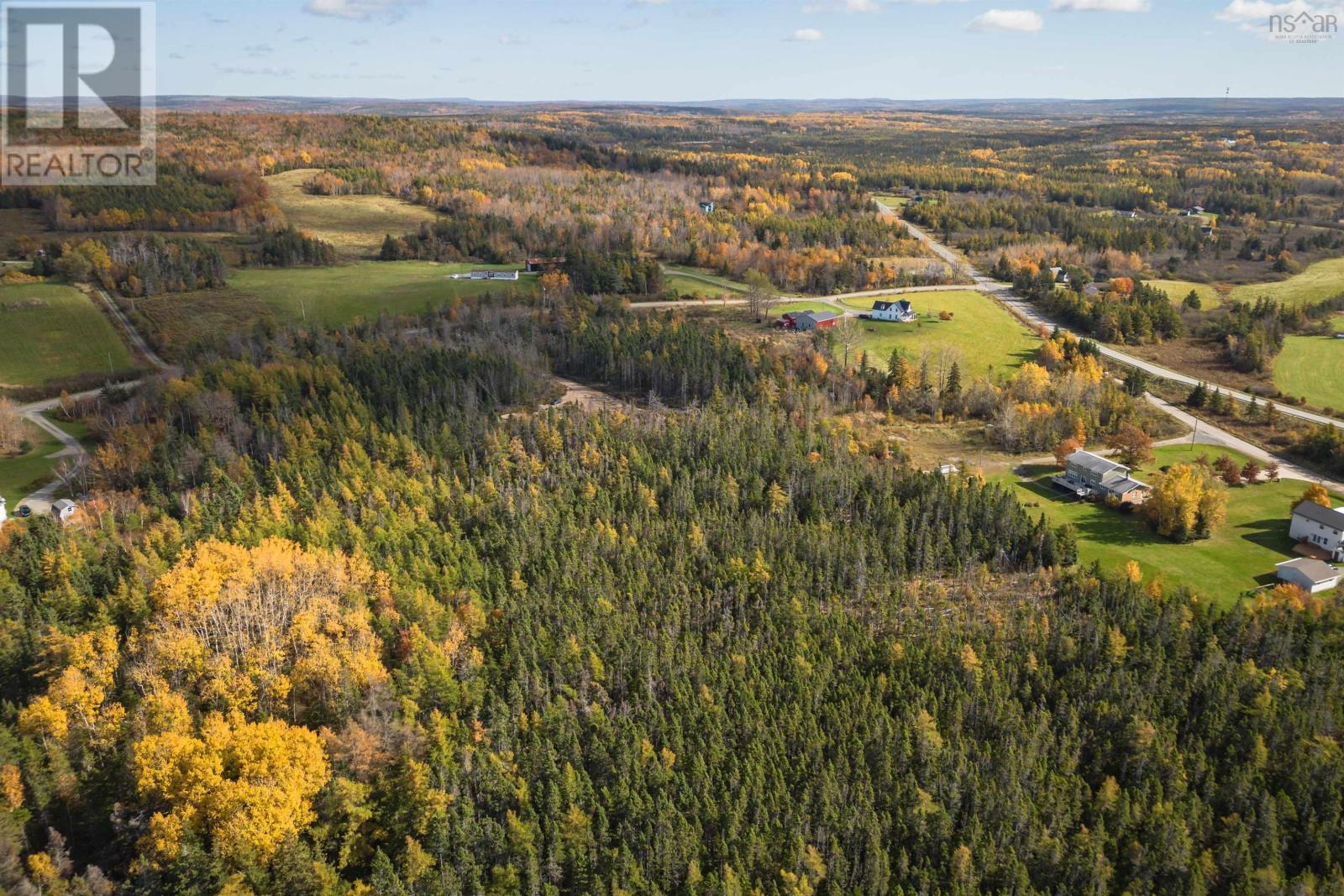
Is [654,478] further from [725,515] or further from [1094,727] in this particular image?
[1094,727]

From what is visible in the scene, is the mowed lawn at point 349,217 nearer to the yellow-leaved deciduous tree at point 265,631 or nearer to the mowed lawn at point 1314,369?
the yellow-leaved deciduous tree at point 265,631

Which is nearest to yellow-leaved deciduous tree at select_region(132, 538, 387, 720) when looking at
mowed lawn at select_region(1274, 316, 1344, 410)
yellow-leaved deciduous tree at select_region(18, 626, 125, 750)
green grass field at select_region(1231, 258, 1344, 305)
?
yellow-leaved deciduous tree at select_region(18, 626, 125, 750)

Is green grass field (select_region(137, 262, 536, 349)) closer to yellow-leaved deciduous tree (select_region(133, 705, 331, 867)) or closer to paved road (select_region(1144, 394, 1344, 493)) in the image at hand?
yellow-leaved deciduous tree (select_region(133, 705, 331, 867))

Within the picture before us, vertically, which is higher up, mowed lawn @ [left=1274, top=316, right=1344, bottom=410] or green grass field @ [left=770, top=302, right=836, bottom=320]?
green grass field @ [left=770, top=302, right=836, bottom=320]

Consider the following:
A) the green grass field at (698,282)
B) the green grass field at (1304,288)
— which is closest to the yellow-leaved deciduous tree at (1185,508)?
the green grass field at (698,282)

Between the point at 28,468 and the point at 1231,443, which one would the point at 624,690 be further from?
the point at 1231,443

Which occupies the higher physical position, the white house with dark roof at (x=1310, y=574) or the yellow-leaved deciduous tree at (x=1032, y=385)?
the yellow-leaved deciduous tree at (x=1032, y=385)

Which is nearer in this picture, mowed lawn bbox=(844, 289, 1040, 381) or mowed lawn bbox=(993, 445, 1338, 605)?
mowed lawn bbox=(993, 445, 1338, 605)
